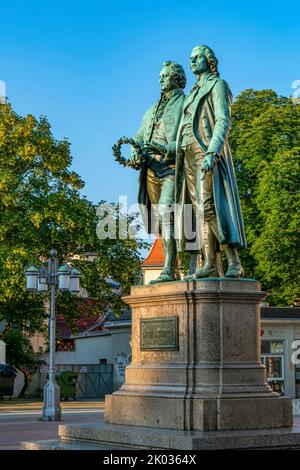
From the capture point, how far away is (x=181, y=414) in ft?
34.6

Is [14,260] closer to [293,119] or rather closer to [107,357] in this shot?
[293,119]

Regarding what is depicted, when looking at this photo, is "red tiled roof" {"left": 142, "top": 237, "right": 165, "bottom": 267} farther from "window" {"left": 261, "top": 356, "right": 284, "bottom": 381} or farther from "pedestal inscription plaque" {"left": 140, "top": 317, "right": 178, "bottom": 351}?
"pedestal inscription plaque" {"left": 140, "top": 317, "right": 178, "bottom": 351}

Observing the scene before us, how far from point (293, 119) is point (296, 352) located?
10.3m

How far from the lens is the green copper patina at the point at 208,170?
11.5m

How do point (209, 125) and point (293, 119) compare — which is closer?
point (209, 125)

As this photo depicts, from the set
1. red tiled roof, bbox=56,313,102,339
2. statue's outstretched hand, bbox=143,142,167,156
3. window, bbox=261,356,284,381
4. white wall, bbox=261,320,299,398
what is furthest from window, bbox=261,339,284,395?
statue's outstretched hand, bbox=143,142,167,156

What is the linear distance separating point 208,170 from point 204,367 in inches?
89.3

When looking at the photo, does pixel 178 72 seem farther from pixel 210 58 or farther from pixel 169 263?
pixel 169 263

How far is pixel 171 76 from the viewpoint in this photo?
12867 millimetres

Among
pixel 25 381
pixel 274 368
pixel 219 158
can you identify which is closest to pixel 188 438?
pixel 219 158

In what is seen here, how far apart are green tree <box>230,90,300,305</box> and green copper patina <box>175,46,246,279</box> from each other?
27.5 metres

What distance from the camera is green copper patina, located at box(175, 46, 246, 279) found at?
1150cm

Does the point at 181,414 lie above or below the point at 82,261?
below
